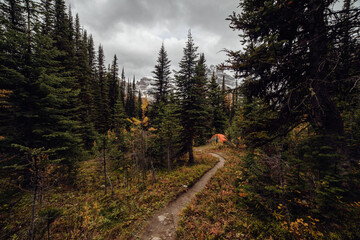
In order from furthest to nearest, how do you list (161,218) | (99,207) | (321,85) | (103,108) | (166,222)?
1. (103,108)
2. (99,207)
3. (161,218)
4. (166,222)
5. (321,85)

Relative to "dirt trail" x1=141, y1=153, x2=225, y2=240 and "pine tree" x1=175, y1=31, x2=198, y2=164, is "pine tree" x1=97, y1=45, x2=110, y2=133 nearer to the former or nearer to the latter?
"pine tree" x1=175, y1=31, x2=198, y2=164

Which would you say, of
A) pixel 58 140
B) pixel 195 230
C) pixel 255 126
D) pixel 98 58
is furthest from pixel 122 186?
pixel 98 58

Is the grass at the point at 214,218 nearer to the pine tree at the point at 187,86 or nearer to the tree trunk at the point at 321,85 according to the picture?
the tree trunk at the point at 321,85

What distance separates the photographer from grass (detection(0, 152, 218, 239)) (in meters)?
5.70

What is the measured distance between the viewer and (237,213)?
229 inches

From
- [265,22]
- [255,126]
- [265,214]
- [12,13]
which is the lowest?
[265,214]

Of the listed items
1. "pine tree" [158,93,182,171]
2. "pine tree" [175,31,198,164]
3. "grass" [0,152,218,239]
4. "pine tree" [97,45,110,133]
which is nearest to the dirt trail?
"grass" [0,152,218,239]

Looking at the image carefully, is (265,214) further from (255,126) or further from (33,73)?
(33,73)

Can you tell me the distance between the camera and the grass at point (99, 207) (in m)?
5.70

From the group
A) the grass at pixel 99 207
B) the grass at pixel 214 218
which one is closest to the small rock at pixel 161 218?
the grass at pixel 99 207

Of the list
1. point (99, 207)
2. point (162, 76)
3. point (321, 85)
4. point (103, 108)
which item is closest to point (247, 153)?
point (321, 85)

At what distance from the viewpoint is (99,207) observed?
24.3ft

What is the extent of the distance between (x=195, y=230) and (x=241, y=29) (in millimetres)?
9524

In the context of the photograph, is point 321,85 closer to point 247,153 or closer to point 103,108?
point 247,153
